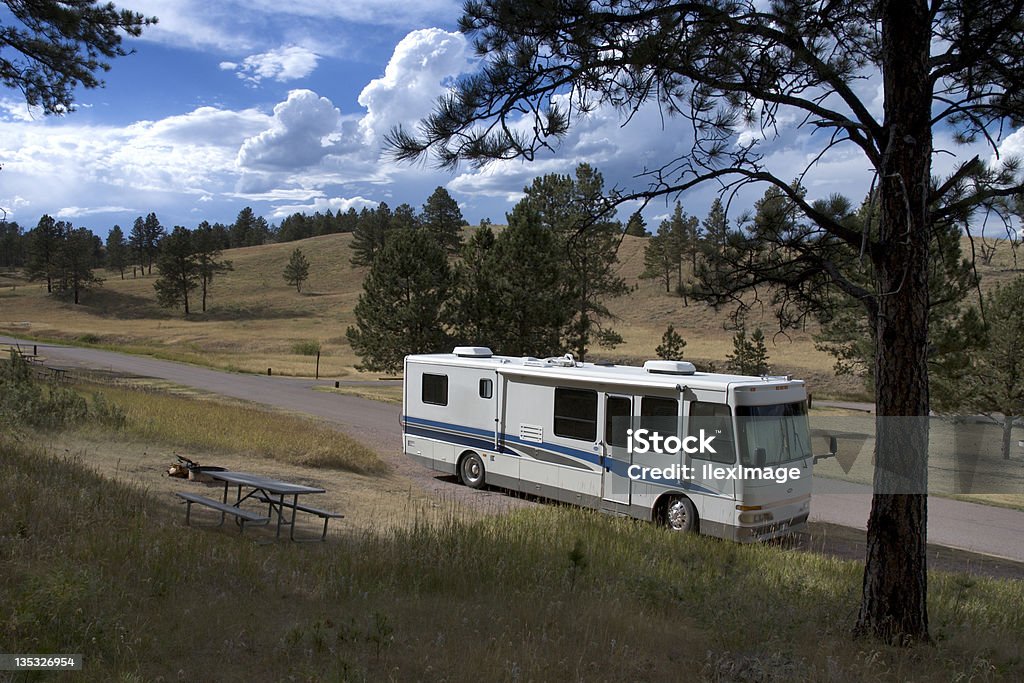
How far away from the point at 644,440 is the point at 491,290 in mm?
18147

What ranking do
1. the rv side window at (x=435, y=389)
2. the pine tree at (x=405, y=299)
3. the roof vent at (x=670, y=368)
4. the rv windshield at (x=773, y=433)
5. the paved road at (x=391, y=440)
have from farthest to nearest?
the pine tree at (x=405, y=299) < the rv side window at (x=435, y=389) < the paved road at (x=391, y=440) < the roof vent at (x=670, y=368) < the rv windshield at (x=773, y=433)

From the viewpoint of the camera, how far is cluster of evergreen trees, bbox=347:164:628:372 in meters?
27.9

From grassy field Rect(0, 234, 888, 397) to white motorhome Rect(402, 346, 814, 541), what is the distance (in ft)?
104

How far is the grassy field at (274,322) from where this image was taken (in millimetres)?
50250

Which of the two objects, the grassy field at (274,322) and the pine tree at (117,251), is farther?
the pine tree at (117,251)

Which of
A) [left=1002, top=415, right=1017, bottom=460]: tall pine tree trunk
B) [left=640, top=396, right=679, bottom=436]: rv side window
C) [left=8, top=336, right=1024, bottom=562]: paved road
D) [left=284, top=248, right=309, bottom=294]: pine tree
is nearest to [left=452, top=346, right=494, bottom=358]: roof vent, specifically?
[left=8, top=336, right=1024, bottom=562]: paved road

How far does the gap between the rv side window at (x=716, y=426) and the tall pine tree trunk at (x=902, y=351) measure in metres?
4.47

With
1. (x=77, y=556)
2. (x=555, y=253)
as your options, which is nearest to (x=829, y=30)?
(x=77, y=556)

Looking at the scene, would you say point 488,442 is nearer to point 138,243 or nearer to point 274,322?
point 274,322

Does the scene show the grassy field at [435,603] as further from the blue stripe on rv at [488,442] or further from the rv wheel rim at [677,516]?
the blue stripe on rv at [488,442]

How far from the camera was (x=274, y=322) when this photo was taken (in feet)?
262

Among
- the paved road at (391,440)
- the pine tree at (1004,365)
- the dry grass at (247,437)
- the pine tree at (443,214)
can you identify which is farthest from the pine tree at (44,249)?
the pine tree at (1004,365)

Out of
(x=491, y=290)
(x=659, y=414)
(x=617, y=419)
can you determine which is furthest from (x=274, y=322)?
(x=659, y=414)

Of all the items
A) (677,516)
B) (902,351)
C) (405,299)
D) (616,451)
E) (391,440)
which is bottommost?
(391,440)
